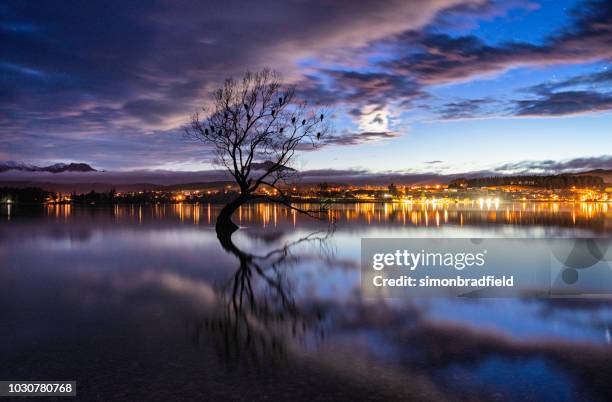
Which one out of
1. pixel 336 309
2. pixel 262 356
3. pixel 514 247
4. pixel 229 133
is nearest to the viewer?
pixel 262 356

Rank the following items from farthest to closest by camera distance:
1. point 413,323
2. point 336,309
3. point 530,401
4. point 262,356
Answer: point 336,309
point 413,323
point 262,356
point 530,401

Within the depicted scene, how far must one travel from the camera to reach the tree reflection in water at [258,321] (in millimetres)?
6633

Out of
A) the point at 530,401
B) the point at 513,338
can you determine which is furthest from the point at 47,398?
the point at 513,338

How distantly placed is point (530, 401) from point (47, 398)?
5.05 metres

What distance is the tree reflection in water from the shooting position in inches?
261

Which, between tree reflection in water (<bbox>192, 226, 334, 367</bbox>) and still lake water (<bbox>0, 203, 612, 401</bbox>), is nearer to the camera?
still lake water (<bbox>0, 203, 612, 401</bbox>)

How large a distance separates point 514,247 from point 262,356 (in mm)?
15089

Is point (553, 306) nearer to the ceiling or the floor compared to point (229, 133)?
nearer to the floor

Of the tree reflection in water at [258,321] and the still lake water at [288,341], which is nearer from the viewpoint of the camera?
the still lake water at [288,341]

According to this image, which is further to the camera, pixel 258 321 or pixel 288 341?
pixel 258 321

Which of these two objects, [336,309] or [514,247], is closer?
[336,309]

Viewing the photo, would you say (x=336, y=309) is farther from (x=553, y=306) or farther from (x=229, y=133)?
(x=229, y=133)

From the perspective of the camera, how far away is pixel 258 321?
8.19m

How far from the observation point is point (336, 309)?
912 cm
